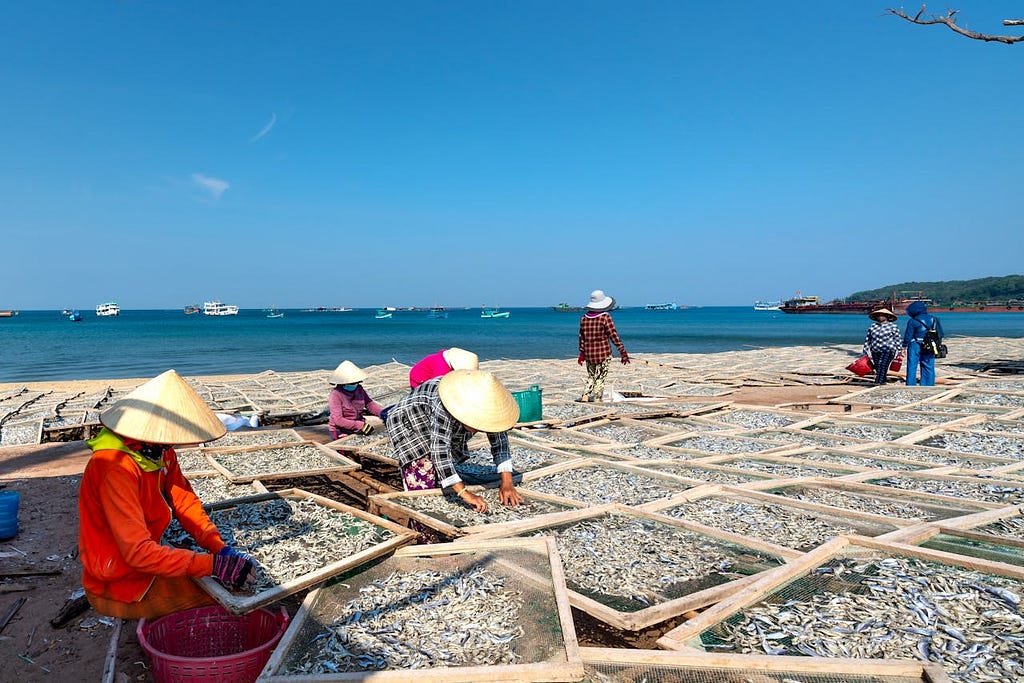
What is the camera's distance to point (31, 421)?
8.52 metres

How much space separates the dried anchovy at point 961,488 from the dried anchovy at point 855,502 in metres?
0.42

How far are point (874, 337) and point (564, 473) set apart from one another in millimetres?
Answer: 7726

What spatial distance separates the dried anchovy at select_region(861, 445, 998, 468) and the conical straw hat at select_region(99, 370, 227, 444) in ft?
19.7

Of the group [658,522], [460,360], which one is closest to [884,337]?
[658,522]

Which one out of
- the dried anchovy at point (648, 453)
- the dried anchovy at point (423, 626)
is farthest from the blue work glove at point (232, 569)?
the dried anchovy at point (648, 453)

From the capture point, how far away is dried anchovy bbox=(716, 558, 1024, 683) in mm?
2400

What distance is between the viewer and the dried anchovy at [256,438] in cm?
653

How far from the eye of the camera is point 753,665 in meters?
2.32

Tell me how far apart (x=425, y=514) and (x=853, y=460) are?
4306 millimetres

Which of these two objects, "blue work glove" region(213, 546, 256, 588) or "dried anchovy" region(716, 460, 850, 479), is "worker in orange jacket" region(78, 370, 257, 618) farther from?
"dried anchovy" region(716, 460, 850, 479)

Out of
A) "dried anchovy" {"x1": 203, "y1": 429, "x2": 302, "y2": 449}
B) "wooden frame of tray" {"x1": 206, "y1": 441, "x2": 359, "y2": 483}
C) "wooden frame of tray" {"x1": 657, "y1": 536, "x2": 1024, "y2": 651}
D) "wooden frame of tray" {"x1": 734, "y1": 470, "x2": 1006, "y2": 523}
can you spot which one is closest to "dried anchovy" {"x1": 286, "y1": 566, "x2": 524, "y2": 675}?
"wooden frame of tray" {"x1": 657, "y1": 536, "x2": 1024, "y2": 651}

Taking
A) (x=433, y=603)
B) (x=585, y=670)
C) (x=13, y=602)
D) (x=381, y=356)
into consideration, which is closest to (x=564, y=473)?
(x=433, y=603)

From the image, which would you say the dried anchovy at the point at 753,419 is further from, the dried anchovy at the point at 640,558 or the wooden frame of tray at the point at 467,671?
the wooden frame of tray at the point at 467,671

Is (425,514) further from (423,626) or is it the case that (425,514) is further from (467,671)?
(467,671)
